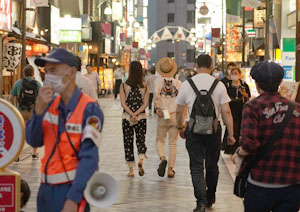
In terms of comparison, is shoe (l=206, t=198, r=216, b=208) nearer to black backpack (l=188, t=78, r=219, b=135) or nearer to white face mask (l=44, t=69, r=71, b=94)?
black backpack (l=188, t=78, r=219, b=135)

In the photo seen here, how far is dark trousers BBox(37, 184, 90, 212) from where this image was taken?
15.4ft

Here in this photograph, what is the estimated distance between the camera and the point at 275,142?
17.8 feet

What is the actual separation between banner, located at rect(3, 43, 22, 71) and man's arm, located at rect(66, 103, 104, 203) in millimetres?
19720

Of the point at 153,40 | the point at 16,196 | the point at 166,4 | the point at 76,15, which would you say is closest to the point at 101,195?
the point at 16,196

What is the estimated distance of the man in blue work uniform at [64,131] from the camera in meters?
4.62

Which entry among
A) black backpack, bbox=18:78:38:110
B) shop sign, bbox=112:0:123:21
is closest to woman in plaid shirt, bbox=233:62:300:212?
black backpack, bbox=18:78:38:110

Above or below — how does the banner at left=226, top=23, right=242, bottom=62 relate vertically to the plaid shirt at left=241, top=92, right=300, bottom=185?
above

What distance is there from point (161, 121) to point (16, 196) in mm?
7357

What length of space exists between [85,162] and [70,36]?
133 ft

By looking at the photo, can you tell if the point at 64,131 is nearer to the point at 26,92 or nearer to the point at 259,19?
the point at 26,92

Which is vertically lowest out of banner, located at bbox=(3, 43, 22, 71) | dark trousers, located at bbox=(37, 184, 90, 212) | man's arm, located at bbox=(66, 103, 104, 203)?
dark trousers, located at bbox=(37, 184, 90, 212)

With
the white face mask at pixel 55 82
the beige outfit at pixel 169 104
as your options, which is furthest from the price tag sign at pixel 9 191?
the beige outfit at pixel 169 104

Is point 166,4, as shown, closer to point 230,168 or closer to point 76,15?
point 76,15

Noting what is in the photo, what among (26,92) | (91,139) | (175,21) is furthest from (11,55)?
(175,21)
